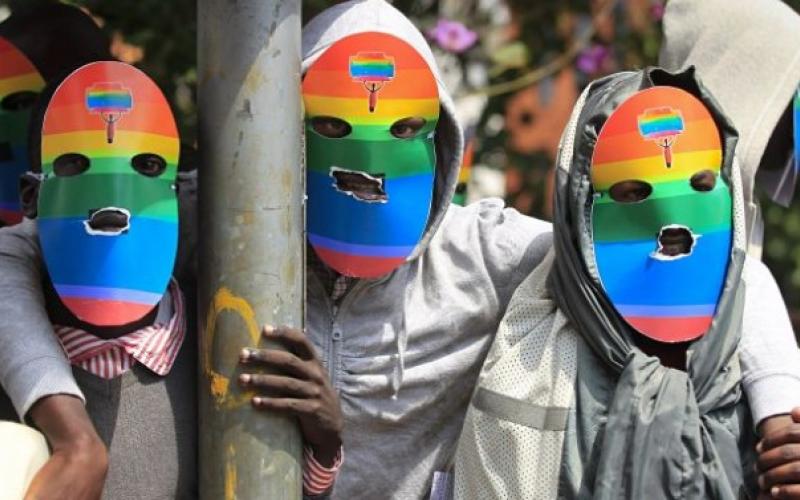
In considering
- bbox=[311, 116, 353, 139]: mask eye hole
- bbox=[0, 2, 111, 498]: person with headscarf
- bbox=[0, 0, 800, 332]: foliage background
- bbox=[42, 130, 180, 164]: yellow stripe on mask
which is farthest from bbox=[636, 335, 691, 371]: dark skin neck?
bbox=[0, 0, 800, 332]: foliage background

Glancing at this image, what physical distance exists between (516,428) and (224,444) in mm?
704

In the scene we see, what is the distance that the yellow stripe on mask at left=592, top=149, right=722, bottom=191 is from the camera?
3.06 m

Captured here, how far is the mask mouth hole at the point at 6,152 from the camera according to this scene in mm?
3230

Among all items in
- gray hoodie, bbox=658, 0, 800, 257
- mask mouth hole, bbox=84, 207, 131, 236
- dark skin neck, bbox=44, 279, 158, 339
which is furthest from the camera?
gray hoodie, bbox=658, 0, 800, 257

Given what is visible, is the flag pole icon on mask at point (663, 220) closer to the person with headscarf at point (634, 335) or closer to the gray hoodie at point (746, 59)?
the person with headscarf at point (634, 335)

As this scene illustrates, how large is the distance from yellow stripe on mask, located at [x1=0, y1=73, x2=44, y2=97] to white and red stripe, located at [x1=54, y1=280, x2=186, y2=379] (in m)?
0.63

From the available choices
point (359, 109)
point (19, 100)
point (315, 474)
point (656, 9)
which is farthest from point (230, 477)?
point (656, 9)

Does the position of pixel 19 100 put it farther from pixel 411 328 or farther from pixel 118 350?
pixel 411 328

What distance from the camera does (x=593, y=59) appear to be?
6074 mm

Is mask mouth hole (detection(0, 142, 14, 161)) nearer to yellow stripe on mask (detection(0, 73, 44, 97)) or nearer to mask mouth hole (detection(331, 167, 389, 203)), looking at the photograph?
yellow stripe on mask (detection(0, 73, 44, 97))

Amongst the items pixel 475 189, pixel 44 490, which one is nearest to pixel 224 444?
pixel 44 490

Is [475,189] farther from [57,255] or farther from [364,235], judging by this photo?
[57,255]

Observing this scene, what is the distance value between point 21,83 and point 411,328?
98 centimetres

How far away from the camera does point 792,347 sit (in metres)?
3.09
